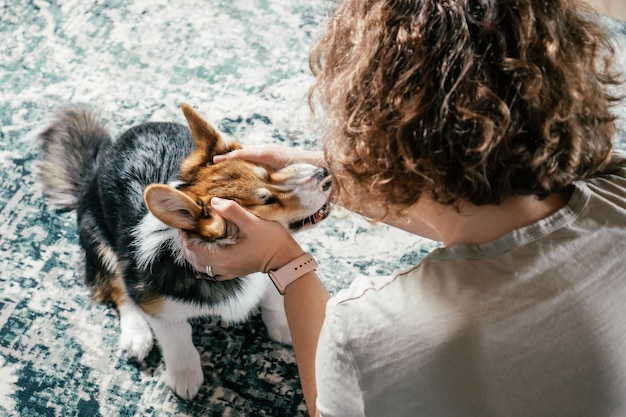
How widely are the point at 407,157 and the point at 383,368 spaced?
31cm

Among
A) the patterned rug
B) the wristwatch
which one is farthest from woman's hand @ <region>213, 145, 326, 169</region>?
the patterned rug

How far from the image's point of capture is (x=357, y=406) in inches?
39.0

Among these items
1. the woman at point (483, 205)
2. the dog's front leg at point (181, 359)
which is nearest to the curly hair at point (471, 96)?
the woman at point (483, 205)

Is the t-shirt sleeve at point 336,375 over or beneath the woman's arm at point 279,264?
over

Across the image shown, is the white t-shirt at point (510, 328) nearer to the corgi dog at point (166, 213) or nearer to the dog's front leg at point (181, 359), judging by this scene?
the corgi dog at point (166, 213)

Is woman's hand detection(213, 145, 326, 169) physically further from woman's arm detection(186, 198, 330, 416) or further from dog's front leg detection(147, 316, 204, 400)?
dog's front leg detection(147, 316, 204, 400)

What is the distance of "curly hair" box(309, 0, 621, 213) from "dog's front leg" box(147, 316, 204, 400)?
0.86 meters

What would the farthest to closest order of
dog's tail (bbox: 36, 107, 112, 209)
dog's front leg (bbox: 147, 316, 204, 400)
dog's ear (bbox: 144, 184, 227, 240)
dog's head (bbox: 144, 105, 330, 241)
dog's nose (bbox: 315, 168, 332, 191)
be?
dog's tail (bbox: 36, 107, 112, 209), dog's front leg (bbox: 147, 316, 204, 400), dog's nose (bbox: 315, 168, 332, 191), dog's head (bbox: 144, 105, 330, 241), dog's ear (bbox: 144, 184, 227, 240)

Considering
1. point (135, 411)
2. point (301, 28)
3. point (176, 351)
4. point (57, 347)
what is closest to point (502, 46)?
point (176, 351)

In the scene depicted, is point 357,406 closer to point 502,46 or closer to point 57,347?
point 502,46

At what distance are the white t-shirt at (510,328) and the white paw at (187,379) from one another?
77 centimetres

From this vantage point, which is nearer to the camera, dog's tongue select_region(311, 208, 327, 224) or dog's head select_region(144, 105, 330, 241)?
dog's head select_region(144, 105, 330, 241)

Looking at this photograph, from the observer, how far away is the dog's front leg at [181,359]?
5.28ft

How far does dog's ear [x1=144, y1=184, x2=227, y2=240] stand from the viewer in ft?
3.86
